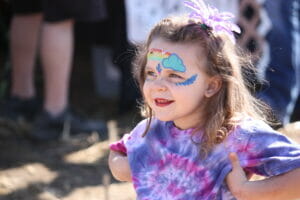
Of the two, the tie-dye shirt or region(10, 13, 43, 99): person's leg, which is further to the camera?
region(10, 13, 43, 99): person's leg

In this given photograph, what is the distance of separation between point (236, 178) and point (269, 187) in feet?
0.30

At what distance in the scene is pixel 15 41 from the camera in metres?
3.85

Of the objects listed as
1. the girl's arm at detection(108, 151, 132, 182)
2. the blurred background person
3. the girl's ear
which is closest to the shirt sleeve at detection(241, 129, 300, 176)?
the girl's ear

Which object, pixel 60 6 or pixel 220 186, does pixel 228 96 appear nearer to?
pixel 220 186

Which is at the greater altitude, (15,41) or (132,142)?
(132,142)

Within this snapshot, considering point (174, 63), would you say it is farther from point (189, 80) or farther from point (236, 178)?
point (236, 178)

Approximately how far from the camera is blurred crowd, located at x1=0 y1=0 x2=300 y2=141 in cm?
349

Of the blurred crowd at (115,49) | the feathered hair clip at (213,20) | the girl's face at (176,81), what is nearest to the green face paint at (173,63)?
the girl's face at (176,81)

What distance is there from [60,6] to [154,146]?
5.44 ft

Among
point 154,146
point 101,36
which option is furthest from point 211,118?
point 101,36

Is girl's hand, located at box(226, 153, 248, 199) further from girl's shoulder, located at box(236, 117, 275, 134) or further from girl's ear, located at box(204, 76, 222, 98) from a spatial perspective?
girl's ear, located at box(204, 76, 222, 98)

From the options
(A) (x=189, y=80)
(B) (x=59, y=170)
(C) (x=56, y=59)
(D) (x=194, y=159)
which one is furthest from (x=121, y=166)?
(C) (x=56, y=59)

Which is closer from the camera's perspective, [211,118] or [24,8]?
[211,118]

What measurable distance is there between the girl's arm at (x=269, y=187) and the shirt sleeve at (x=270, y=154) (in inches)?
0.8
